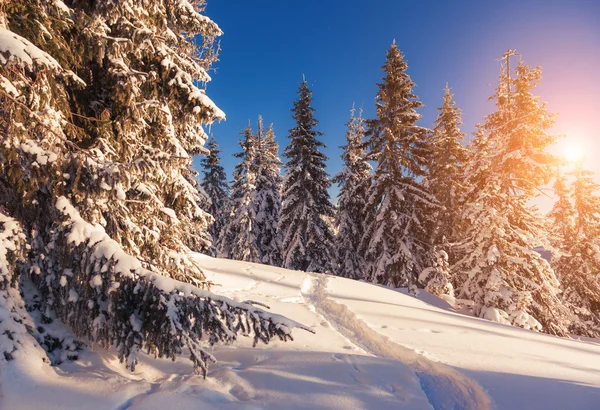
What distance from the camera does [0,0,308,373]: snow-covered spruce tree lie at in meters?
3.24

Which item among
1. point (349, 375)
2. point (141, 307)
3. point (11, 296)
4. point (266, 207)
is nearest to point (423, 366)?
point (349, 375)

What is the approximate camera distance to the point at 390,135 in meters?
16.1

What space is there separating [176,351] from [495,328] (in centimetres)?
821

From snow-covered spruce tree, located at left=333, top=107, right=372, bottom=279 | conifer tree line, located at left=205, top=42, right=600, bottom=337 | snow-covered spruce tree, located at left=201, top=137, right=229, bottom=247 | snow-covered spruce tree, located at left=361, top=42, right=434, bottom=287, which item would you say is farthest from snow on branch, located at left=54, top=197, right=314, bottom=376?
snow-covered spruce tree, located at left=201, top=137, right=229, bottom=247

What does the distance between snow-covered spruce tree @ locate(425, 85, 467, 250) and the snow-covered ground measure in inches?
371

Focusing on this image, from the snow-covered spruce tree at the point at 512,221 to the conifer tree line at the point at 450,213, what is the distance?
2.0 inches

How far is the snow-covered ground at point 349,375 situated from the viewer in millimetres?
2943

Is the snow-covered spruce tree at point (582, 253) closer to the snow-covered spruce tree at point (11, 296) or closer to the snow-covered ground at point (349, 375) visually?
the snow-covered ground at point (349, 375)

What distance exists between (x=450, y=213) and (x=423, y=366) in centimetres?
1300

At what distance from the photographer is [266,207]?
2612cm

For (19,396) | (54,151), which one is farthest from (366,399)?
(54,151)

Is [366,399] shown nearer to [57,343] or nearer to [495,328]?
[57,343]

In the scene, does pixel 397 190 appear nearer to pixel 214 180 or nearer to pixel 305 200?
pixel 305 200

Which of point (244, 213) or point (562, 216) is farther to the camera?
point (244, 213)
